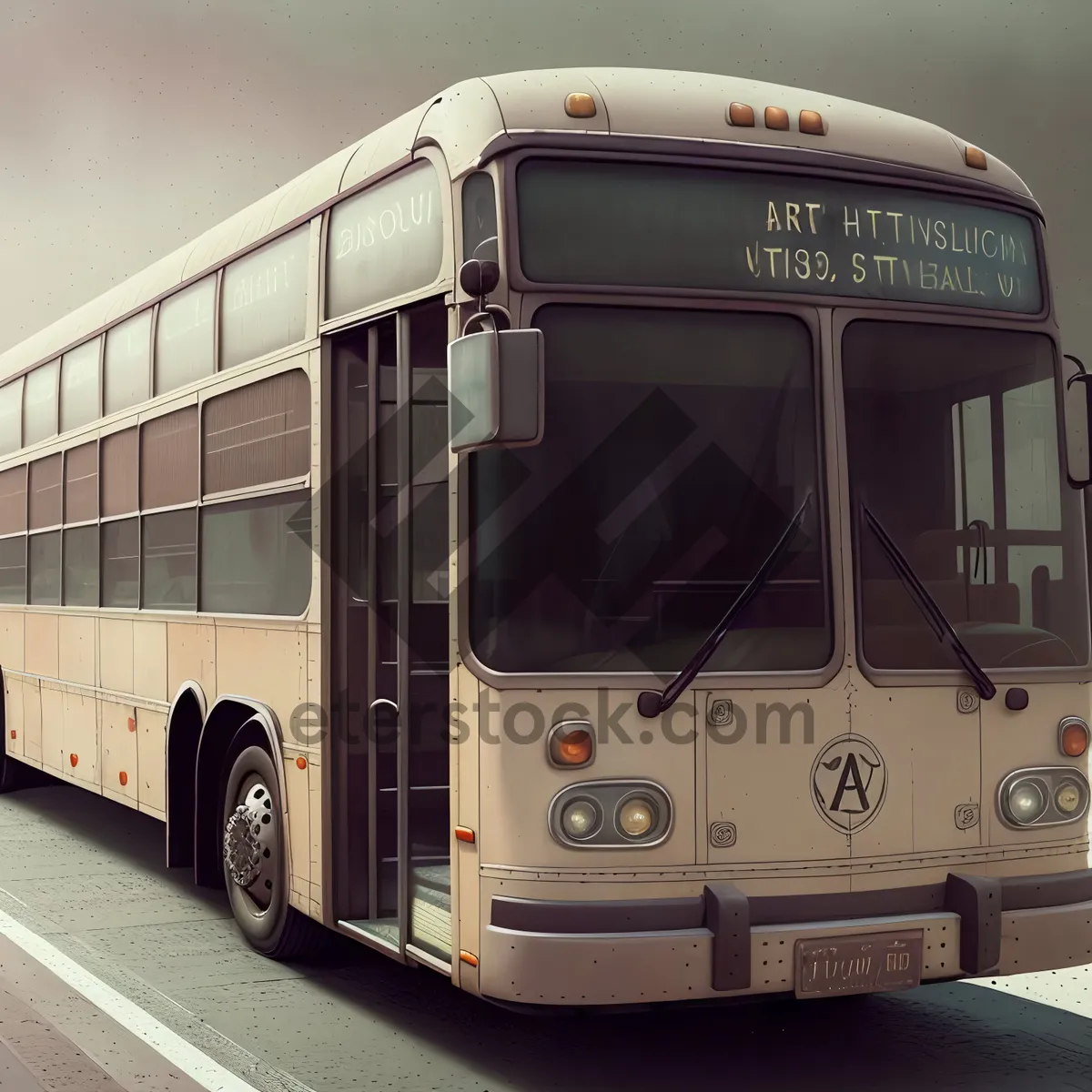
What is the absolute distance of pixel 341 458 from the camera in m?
7.19

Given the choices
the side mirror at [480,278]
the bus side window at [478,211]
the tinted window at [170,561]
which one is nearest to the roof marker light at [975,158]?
the bus side window at [478,211]

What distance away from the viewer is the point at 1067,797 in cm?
633

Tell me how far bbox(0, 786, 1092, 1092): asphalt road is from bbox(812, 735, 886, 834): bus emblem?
3.12 feet

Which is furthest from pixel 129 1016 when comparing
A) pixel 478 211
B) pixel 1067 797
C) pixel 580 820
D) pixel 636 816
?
pixel 1067 797

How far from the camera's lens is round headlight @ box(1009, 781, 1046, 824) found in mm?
6195

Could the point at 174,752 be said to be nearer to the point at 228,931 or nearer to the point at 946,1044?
the point at 228,931

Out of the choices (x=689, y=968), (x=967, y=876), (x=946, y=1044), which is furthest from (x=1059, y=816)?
(x=689, y=968)

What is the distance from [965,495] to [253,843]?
3.61m

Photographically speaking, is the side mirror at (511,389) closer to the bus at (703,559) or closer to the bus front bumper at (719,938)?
the bus at (703,559)

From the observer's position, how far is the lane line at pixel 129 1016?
19.7ft

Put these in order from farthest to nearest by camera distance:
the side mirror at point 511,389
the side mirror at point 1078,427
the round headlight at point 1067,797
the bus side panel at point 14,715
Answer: the bus side panel at point 14,715 → the side mirror at point 1078,427 → the round headlight at point 1067,797 → the side mirror at point 511,389

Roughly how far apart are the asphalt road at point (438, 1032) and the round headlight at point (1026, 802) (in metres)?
0.91

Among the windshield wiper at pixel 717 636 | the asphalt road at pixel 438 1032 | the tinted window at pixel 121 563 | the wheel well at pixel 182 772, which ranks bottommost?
the asphalt road at pixel 438 1032

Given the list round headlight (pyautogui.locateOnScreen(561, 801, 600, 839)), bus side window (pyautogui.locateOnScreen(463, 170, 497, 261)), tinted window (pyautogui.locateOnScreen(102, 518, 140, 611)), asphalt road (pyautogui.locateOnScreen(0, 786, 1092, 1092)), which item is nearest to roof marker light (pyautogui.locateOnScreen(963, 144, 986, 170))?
bus side window (pyautogui.locateOnScreen(463, 170, 497, 261))
